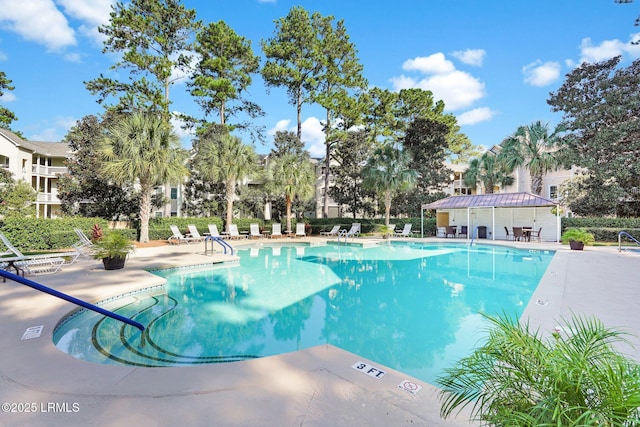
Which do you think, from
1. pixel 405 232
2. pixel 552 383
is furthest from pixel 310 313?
pixel 405 232

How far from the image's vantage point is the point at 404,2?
1582 cm

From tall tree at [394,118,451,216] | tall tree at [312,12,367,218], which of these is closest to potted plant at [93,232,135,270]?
tall tree at [312,12,367,218]

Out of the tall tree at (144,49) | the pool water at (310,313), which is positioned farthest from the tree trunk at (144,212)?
the pool water at (310,313)

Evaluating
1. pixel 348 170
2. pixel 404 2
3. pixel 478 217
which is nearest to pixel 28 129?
pixel 348 170

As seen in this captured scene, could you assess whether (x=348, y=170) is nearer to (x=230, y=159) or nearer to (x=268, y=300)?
(x=230, y=159)

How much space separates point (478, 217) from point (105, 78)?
26.4 metres

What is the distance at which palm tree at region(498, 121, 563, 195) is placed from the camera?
71.8ft

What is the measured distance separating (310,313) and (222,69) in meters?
22.2

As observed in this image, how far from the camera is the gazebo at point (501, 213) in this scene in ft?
65.7

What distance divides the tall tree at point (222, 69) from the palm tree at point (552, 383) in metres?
24.4

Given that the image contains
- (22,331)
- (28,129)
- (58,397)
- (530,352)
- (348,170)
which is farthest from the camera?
(28,129)

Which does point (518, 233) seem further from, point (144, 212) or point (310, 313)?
point (144, 212)

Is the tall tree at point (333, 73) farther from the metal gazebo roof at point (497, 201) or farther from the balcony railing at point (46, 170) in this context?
the balcony railing at point (46, 170)

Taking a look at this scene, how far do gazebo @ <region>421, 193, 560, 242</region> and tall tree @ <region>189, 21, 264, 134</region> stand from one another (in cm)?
1634
